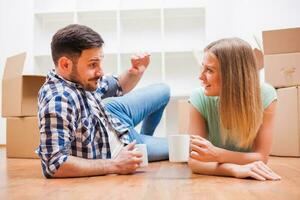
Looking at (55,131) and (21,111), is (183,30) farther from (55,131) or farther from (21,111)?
(55,131)

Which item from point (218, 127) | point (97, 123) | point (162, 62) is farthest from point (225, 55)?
point (162, 62)

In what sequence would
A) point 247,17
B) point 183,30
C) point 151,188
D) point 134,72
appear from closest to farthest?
point 151,188
point 134,72
point 247,17
point 183,30

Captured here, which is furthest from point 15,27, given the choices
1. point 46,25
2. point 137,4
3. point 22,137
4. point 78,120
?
point 78,120

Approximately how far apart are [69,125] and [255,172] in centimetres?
57

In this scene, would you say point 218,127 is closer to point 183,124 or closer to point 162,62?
point 183,124

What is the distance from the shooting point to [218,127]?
1.35 metres

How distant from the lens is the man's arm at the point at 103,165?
1245 mm

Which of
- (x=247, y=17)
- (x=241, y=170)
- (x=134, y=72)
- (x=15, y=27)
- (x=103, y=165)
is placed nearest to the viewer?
(x=241, y=170)

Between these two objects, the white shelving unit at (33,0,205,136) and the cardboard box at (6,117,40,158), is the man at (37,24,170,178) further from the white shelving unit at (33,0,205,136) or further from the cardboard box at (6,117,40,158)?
the white shelving unit at (33,0,205,136)

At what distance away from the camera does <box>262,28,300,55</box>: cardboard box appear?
7.39 feet

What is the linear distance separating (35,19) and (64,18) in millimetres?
267

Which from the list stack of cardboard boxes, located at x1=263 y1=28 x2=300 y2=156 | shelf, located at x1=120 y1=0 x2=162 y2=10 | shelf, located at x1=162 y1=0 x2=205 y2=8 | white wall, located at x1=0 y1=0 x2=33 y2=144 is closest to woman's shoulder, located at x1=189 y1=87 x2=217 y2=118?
stack of cardboard boxes, located at x1=263 y1=28 x2=300 y2=156

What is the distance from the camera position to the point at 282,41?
2.27m

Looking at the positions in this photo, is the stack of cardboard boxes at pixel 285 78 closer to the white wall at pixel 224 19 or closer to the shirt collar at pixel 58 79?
the white wall at pixel 224 19
